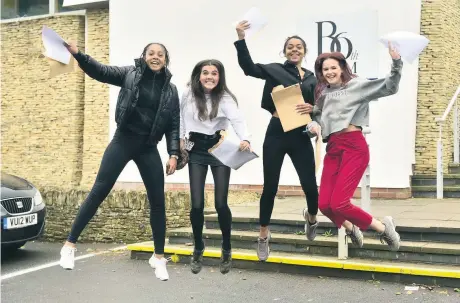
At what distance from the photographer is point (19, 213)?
8.97m

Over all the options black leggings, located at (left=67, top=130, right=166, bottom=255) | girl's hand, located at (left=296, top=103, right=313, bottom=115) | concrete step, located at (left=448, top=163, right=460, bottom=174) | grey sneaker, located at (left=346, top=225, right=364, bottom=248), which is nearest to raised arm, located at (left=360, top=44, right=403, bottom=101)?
girl's hand, located at (left=296, top=103, right=313, bottom=115)

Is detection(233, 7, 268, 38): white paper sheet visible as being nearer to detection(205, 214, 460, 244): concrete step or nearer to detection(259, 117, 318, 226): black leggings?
detection(259, 117, 318, 226): black leggings

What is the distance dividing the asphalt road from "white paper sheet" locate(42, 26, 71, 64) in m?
3.38

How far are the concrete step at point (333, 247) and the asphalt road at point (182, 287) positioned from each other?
19.6 inches

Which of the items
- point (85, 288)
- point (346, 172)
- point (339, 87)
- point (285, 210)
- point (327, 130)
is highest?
point (339, 87)

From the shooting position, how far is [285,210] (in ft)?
31.9

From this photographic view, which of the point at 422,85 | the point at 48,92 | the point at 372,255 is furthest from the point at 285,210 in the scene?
the point at 48,92

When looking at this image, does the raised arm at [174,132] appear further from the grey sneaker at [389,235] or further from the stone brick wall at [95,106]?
the stone brick wall at [95,106]

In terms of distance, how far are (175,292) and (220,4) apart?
6913 millimetres

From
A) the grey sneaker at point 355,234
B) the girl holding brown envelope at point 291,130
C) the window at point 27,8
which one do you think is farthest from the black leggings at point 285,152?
the window at point 27,8

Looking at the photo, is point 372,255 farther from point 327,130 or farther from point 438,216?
point 327,130

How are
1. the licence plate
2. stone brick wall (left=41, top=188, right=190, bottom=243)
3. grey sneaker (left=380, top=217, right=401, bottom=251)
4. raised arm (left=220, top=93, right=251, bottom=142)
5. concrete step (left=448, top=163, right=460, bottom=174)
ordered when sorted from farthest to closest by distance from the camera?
concrete step (left=448, top=163, right=460, bottom=174), stone brick wall (left=41, top=188, right=190, bottom=243), the licence plate, grey sneaker (left=380, top=217, right=401, bottom=251), raised arm (left=220, top=93, right=251, bottom=142)

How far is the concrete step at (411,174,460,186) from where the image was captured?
445 inches

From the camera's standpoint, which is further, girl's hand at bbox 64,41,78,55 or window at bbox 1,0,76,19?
window at bbox 1,0,76,19
